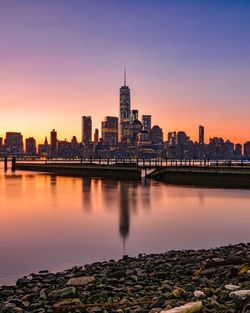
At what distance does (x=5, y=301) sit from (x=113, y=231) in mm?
16037

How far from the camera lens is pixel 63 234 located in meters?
26.0

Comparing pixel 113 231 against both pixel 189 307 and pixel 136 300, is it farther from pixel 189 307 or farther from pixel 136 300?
pixel 189 307

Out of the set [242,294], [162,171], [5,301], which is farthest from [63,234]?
[162,171]

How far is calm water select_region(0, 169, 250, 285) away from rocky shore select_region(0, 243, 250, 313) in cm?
342

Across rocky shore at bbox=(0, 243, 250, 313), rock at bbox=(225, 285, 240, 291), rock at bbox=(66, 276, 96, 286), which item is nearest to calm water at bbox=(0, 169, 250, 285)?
rocky shore at bbox=(0, 243, 250, 313)

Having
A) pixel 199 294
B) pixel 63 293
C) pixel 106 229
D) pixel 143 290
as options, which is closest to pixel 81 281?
pixel 63 293

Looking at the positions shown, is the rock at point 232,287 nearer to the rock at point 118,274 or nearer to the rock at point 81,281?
the rock at point 118,274

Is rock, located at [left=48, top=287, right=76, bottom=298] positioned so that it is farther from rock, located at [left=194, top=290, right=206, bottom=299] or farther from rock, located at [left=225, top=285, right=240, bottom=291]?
rock, located at [left=225, top=285, right=240, bottom=291]

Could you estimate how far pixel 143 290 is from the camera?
11.1 metres

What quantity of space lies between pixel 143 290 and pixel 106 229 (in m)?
17.0

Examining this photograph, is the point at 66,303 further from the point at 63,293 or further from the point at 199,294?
the point at 199,294

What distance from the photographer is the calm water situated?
19359 millimetres

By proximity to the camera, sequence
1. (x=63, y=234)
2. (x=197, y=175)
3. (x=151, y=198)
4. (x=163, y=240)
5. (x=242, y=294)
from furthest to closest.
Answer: (x=197, y=175) → (x=151, y=198) → (x=63, y=234) → (x=163, y=240) → (x=242, y=294)

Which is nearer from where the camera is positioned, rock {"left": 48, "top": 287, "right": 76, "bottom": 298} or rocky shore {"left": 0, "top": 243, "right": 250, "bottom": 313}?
rocky shore {"left": 0, "top": 243, "right": 250, "bottom": 313}
